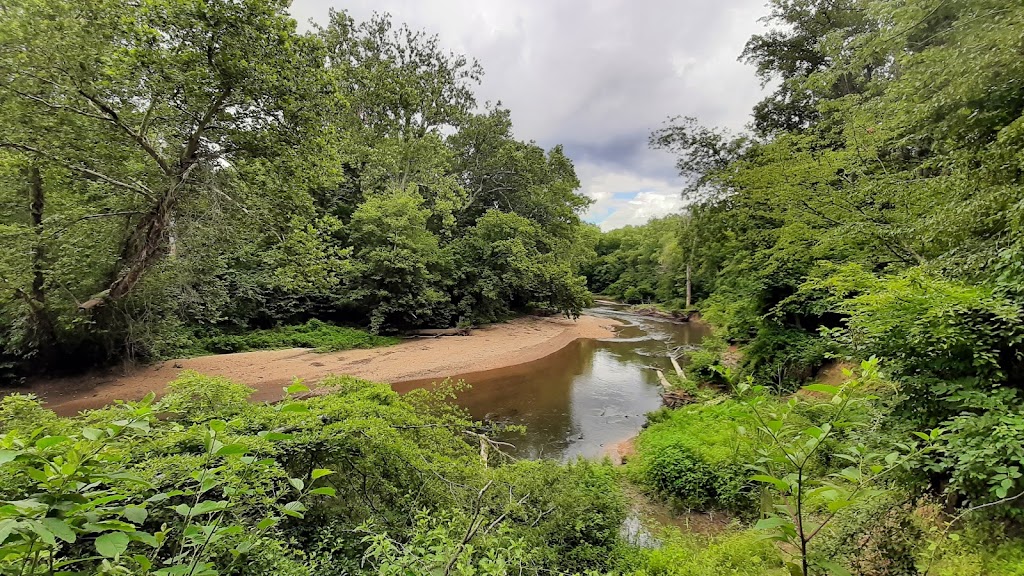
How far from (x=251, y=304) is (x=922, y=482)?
60.6 feet

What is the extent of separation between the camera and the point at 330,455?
3021 millimetres

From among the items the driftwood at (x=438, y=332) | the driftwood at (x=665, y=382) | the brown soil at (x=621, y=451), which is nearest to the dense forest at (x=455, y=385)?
the driftwood at (x=665, y=382)

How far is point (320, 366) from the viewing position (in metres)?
12.5

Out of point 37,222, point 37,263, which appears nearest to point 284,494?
point 37,263

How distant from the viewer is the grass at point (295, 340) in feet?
45.5

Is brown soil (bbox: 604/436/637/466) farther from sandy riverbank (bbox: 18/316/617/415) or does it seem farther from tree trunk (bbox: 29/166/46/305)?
tree trunk (bbox: 29/166/46/305)

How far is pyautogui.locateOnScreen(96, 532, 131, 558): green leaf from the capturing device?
911 mm

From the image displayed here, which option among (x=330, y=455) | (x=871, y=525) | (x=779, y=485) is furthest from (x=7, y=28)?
(x=871, y=525)

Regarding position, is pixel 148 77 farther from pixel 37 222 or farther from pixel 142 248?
pixel 37 222

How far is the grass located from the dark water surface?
17.6 feet

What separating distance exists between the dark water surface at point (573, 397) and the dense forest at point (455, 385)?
3.46 ft

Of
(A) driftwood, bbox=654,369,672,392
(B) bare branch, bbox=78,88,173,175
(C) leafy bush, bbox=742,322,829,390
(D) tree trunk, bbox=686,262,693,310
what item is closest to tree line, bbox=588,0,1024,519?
(C) leafy bush, bbox=742,322,829,390

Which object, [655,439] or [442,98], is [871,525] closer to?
[655,439]

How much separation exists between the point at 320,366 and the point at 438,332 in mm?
6749
